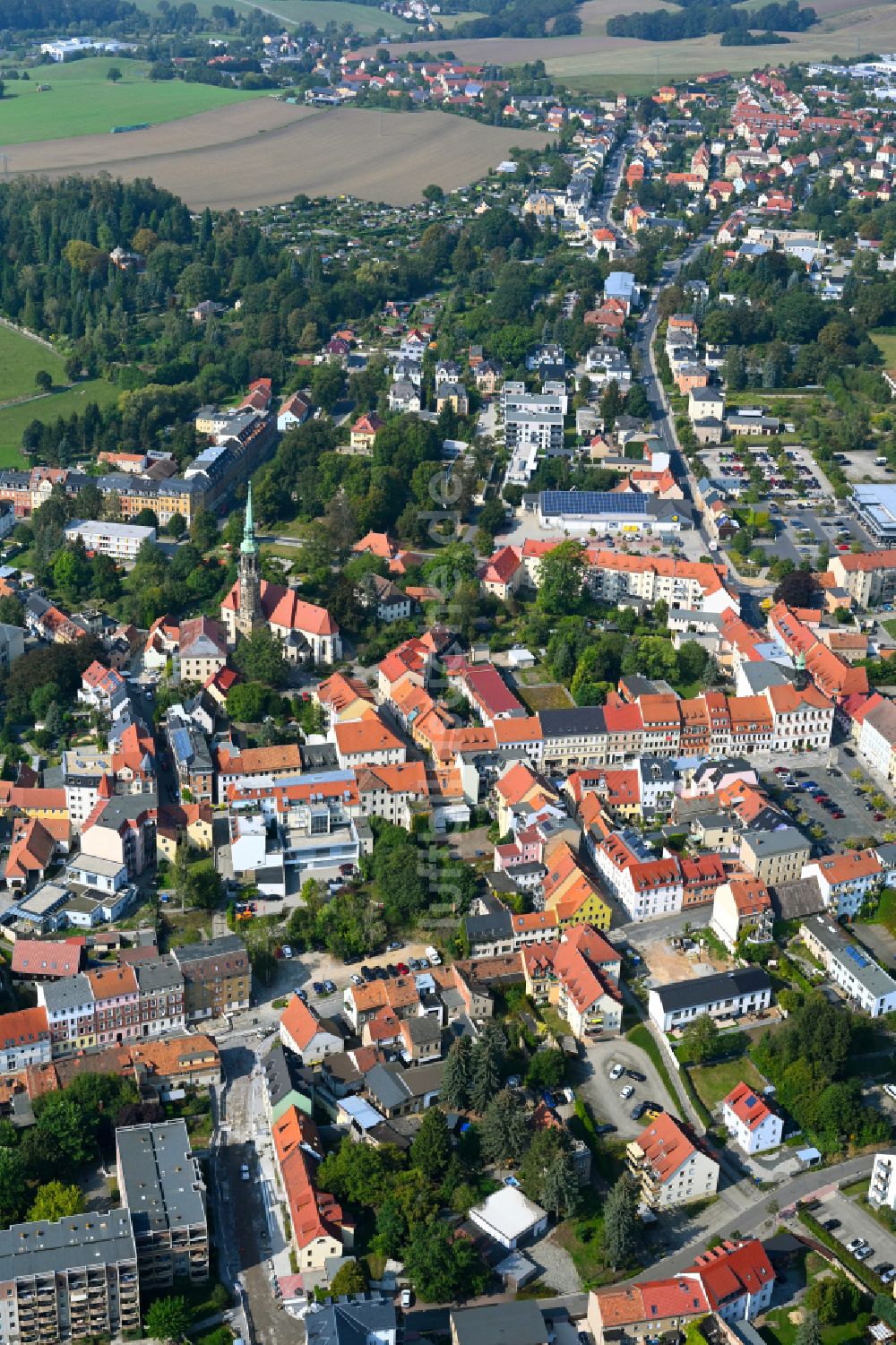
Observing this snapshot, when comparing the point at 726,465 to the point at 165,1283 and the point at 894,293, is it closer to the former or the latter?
the point at 894,293

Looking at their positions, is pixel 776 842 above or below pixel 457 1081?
above

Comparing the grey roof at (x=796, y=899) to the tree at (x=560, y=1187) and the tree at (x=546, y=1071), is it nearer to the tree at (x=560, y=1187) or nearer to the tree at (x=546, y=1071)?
the tree at (x=546, y=1071)

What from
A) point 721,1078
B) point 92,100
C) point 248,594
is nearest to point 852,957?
point 721,1078

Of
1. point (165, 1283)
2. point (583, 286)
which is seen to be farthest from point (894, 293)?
point (165, 1283)

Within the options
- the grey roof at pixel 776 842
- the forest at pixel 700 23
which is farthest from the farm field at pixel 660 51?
the grey roof at pixel 776 842

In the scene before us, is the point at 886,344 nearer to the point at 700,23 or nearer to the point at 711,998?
the point at 711,998
